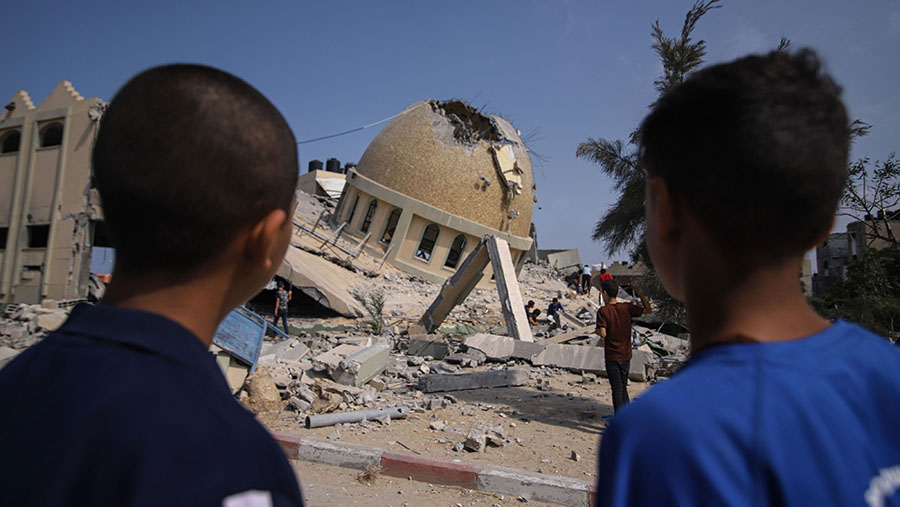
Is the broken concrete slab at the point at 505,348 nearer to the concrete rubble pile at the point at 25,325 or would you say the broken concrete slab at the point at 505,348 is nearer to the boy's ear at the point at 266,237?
the concrete rubble pile at the point at 25,325

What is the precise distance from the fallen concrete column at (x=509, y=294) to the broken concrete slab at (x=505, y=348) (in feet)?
1.28

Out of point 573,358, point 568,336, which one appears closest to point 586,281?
point 568,336

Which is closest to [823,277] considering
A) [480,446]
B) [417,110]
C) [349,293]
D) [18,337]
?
[417,110]

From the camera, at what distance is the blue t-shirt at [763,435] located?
0.80m

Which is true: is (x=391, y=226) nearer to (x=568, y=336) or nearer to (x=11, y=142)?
(x=568, y=336)

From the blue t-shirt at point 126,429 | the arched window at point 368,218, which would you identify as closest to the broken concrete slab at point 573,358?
the blue t-shirt at point 126,429

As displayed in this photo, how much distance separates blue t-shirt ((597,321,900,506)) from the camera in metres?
0.80

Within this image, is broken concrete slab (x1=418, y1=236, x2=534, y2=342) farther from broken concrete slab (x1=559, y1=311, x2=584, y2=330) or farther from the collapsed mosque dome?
the collapsed mosque dome

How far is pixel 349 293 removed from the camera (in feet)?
62.0

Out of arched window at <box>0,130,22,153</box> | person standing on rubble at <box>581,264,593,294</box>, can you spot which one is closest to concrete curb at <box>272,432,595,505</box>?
arched window at <box>0,130,22,153</box>

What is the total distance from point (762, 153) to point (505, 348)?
33.9ft

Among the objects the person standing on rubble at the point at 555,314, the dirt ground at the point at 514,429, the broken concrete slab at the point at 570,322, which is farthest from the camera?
the person standing on rubble at the point at 555,314

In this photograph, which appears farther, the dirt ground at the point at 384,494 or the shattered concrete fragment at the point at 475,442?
the shattered concrete fragment at the point at 475,442

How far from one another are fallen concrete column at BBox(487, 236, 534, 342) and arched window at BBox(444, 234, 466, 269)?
1208cm
